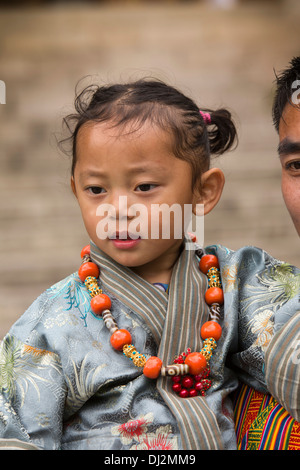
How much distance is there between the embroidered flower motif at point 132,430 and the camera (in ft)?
5.82

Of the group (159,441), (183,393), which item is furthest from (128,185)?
(159,441)

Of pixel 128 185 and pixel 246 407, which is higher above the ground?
pixel 128 185

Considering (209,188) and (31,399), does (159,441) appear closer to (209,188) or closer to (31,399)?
(31,399)

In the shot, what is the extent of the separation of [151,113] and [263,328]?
0.67 meters

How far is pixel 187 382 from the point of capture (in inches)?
72.6

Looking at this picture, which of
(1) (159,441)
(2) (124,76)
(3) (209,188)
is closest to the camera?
(1) (159,441)

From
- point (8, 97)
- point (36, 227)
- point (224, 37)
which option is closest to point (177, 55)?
point (224, 37)

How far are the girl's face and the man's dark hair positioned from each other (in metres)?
0.35

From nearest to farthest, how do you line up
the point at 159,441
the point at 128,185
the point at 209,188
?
the point at 159,441
the point at 128,185
the point at 209,188

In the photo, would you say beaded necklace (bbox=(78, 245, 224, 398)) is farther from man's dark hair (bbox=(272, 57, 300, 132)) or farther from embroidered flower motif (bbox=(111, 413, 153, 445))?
man's dark hair (bbox=(272, 57, 300, 132))

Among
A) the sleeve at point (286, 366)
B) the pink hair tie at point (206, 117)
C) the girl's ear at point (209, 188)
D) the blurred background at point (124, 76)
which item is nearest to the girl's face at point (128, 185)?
the girl's ear at point (209, 188)

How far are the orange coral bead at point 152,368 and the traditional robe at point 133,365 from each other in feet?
0.14
